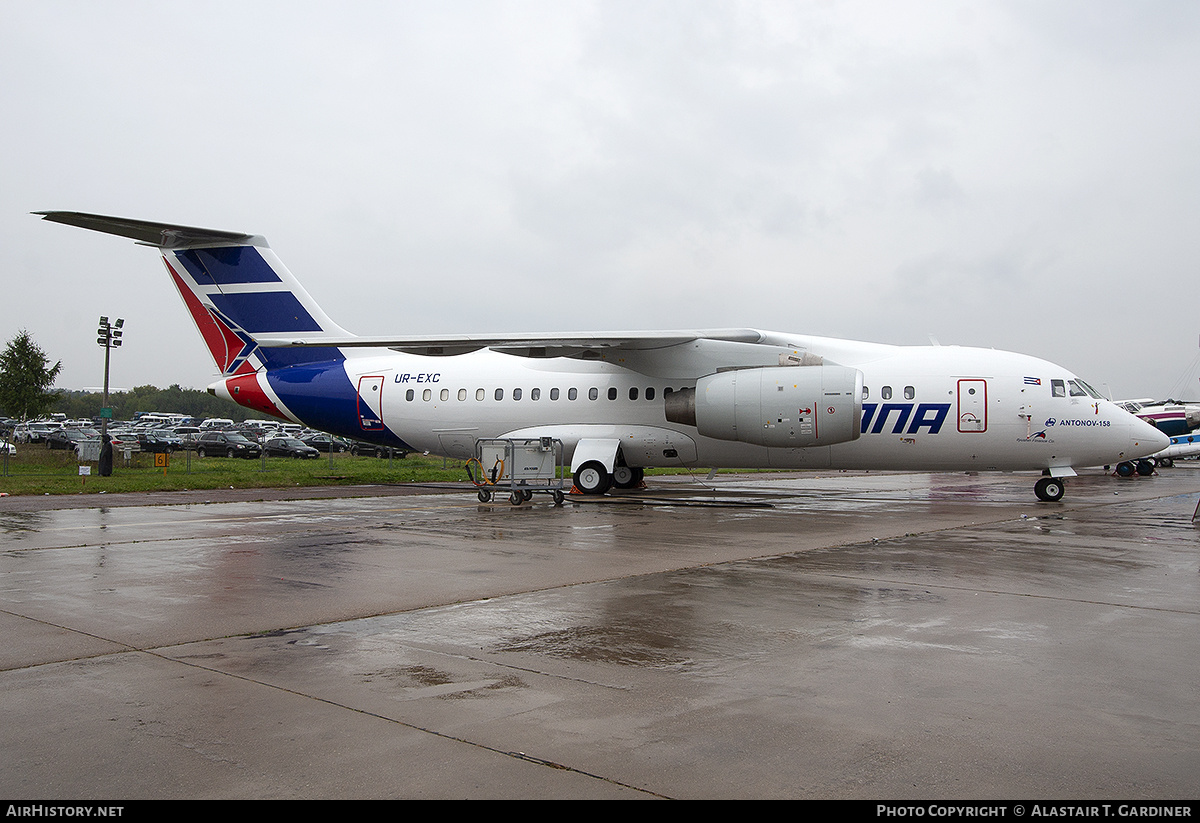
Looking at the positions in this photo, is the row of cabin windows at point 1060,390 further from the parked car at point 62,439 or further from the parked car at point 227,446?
the parked car at point 62,439

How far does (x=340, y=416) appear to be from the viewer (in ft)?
68.7

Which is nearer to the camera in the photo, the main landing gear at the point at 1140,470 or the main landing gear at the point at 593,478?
the main landing gear at the point at 593,478

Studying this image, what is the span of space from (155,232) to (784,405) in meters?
14.0

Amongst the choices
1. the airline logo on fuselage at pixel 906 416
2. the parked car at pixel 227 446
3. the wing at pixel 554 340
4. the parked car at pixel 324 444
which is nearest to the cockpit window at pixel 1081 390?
the airline logo on fuselage at pixel 906 416

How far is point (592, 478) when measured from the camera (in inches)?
732

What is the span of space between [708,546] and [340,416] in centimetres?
1290

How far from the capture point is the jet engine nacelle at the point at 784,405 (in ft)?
54.8

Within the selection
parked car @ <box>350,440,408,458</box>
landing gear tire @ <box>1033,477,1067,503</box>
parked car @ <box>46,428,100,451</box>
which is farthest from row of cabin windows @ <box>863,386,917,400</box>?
parked car @ <box>46,428,100,451</box>

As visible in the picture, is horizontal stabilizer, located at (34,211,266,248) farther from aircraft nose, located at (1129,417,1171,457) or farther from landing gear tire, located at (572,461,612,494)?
aircraft nose, located at (1129,417,1171,457)

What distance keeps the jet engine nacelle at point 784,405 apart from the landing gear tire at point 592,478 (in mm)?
2434

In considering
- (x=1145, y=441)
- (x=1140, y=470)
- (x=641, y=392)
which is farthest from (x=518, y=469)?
(x=1140, y=470)

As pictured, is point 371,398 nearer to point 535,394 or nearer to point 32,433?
point 535,394

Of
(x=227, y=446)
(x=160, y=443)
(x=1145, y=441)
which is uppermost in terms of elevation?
(x=1145, y=441)

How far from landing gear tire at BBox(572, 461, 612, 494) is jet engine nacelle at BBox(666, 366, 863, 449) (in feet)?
7.98
